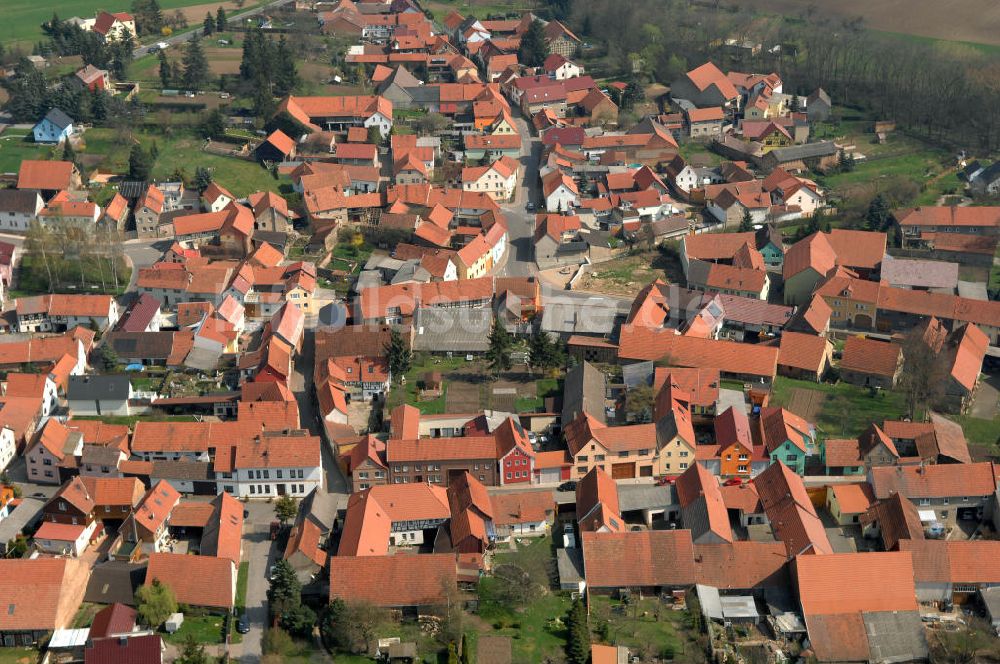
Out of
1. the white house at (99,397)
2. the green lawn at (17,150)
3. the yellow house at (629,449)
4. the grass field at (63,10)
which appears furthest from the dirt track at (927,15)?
the white house at (99,397)

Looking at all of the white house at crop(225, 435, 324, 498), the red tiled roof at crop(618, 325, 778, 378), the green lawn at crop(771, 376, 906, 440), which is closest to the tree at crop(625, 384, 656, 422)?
the red tiled roof at crop(618, 325, 778, 378)

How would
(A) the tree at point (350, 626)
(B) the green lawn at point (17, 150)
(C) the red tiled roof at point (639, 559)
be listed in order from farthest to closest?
(B) the green lawn at point (17, 150) < (C) the red tiled roof at point (639, 559) < (A) the tree at point (350, 626)

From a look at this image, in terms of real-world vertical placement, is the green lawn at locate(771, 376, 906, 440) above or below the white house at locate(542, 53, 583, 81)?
above

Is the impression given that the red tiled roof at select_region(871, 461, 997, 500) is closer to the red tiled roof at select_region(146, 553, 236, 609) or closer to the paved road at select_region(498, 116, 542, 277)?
the red tiled roof at select_region(146, 553, 236, 609)

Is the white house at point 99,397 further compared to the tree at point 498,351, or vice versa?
the tree at point 498,351

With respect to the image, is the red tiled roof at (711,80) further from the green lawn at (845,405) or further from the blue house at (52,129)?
the blue house at (52,129)

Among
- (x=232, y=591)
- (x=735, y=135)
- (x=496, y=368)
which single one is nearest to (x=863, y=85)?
(x=735, y=135)
